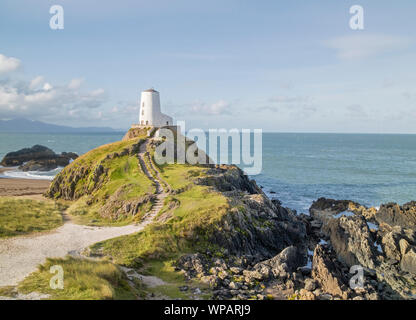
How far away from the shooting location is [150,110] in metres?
66.0

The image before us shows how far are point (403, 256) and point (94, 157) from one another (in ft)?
153

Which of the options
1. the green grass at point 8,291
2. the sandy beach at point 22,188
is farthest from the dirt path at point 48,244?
the sandy beach at point 22,188

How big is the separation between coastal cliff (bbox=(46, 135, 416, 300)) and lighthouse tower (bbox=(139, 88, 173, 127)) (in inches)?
607

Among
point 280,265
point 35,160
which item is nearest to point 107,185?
point 280,265

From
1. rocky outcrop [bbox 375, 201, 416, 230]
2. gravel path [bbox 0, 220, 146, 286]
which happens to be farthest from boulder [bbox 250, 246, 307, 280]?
rocky outcrop [bbox 375, 201, 416, 230]

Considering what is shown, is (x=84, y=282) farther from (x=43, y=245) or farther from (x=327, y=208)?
(x=327, y=208)

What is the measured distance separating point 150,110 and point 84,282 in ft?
164

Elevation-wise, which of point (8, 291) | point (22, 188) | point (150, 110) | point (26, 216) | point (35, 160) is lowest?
point (8, 291)

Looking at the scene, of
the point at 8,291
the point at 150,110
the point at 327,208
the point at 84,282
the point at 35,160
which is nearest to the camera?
the point at 8,291

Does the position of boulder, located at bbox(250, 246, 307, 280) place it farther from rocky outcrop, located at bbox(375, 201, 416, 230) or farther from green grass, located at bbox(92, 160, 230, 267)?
rocky outcrop, located at bbox(375, 201, 416, 230)

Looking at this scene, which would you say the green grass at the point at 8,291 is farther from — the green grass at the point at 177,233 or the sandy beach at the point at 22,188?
the sandy beach at the point at 22,188

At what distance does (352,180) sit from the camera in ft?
294

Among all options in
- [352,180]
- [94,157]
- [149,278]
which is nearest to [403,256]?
[149,278]
